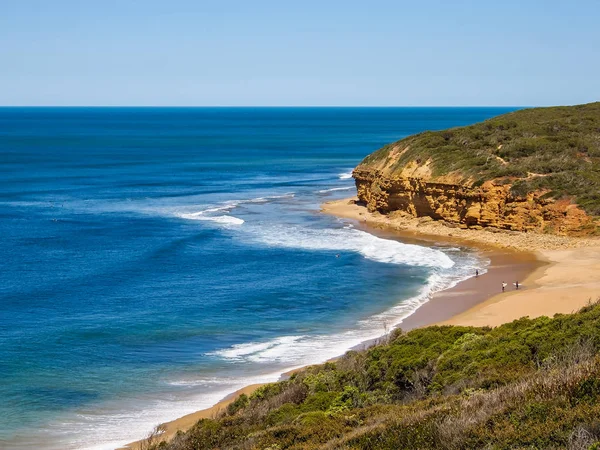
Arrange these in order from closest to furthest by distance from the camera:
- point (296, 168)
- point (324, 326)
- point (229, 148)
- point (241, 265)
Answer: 1. point (324, 326)
2. point (241, 265)
3. point (296, 168)
4. point (229, 148)

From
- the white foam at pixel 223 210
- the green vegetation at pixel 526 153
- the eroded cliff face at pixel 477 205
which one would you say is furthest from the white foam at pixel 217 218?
the green vegetation at pixel 526 153

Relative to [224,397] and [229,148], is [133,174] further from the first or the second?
[224,397]

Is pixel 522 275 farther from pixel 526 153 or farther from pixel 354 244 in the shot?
pixel 526 153

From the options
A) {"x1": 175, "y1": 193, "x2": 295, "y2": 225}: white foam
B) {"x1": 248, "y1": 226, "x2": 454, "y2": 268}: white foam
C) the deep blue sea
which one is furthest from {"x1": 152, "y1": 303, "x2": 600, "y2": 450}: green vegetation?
{"x1": 175, "y1": 193, "x2": 295, "y2": 225}: white foam

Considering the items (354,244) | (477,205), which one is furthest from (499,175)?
(354,244)

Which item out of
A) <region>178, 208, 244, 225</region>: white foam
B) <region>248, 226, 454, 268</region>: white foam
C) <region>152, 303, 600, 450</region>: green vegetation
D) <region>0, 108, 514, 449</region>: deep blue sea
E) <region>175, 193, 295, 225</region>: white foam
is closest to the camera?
<region>152, 303, 600, 450</region>: green vegetation

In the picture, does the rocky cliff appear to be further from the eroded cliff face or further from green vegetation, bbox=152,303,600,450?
green vegetation, bbox=152,303,600,450

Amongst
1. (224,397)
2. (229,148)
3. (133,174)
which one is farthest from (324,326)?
(229,148)
